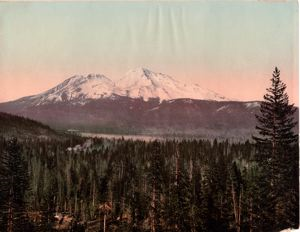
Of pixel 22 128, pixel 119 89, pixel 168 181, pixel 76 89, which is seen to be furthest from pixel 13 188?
pixel 168 181

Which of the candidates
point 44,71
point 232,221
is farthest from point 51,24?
point 232,221

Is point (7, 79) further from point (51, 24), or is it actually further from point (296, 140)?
point (296, 140)

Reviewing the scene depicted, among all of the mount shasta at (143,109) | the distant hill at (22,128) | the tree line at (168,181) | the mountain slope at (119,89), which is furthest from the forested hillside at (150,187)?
the mountain slope at (119,89)

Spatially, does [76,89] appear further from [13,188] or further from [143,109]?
[13,188]

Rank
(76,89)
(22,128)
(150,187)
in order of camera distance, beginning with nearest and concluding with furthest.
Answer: (76,89)
(22,128)
(150,187)

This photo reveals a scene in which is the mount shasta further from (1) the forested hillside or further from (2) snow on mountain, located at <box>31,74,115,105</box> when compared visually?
(1) the forested hillside

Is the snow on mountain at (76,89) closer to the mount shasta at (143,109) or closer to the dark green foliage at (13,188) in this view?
the mount shasta at (143,109)
